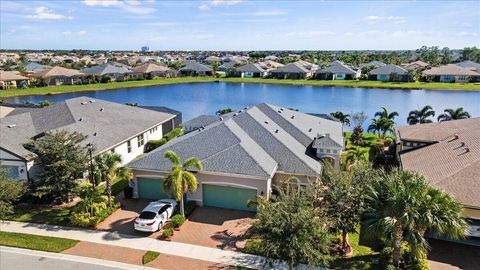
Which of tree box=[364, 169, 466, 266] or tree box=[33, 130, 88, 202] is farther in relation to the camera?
tree box=[33, 130, 88, 202]

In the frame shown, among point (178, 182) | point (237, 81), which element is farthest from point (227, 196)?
point (237, 81)

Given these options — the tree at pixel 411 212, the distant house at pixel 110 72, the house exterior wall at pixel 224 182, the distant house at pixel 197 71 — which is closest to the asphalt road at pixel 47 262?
the house exterior wall at pixel 224 182

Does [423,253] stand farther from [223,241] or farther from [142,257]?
[142,257]

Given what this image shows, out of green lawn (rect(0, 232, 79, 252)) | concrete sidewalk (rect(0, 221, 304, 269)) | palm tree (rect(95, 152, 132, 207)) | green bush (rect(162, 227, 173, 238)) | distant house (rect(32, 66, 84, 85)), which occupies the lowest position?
concrete sidewalk (rect(0, 221, 304, 269))

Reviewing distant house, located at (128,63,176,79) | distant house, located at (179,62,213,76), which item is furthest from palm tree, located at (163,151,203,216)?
distant house, located at (179,62,213,76)

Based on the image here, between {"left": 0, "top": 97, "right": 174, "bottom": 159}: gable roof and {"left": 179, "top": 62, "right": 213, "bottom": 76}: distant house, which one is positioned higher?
{"left": 179, "top": 62, "right": 213, "bottom": 76}: distant house

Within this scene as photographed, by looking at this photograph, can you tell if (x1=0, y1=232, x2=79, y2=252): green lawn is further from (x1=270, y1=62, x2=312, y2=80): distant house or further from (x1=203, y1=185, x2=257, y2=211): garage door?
(x1=270, y1=62, x2=312, y2=80): distant house
